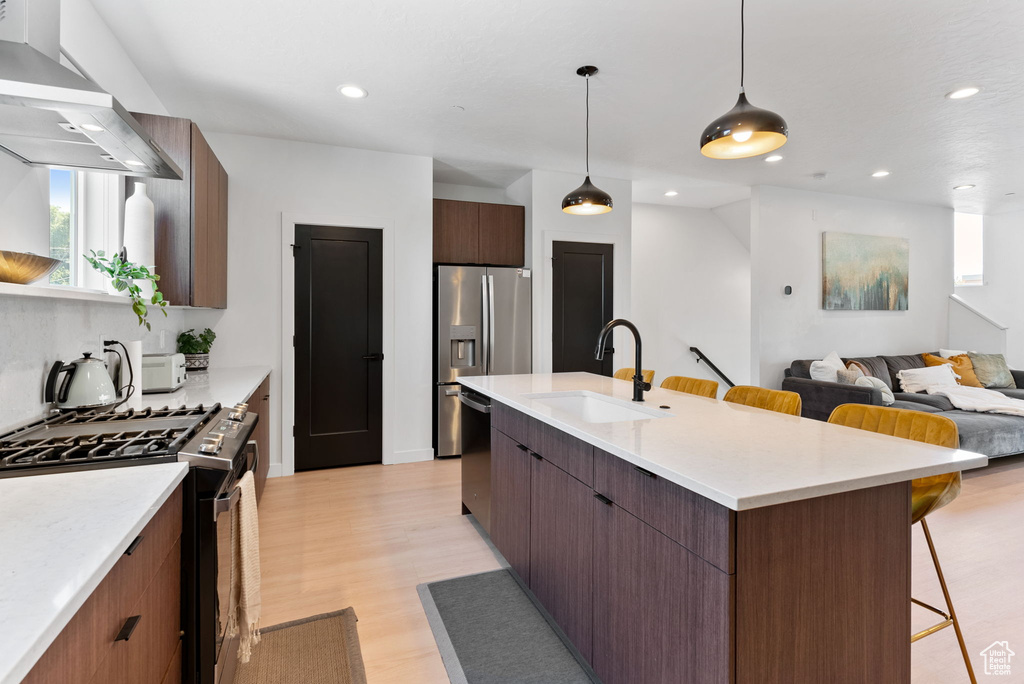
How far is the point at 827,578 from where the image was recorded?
47.9 inches

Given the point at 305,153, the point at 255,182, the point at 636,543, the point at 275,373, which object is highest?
the point at 305,153

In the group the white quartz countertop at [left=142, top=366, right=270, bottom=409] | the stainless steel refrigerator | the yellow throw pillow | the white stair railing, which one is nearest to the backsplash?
the white quartz countertop at [left=142, top=366, right=270, bottom=409]

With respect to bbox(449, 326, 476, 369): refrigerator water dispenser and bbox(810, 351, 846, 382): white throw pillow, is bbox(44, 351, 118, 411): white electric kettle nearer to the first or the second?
bbox(449, 326, 476, 369): refrigerator water dispenser

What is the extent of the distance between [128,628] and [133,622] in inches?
0.9

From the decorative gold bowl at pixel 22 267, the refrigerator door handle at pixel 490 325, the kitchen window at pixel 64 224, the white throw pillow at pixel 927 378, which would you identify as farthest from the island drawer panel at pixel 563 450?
the white throw pillow at pixel 927 378

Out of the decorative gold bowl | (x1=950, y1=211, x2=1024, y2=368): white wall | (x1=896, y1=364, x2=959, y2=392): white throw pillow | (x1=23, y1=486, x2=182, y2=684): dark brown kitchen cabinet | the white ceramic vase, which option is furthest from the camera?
(x1=950, y1=211, x2=1024, y2=368): white wall

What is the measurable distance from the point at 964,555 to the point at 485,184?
4.76 meters

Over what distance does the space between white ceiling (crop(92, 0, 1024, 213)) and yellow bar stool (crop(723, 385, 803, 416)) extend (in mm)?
1735

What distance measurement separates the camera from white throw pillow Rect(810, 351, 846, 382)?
497 cm

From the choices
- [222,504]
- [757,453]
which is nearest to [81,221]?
[222,504]

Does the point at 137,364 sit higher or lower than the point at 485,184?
lower

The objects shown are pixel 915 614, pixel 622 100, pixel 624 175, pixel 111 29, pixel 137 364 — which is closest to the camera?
pixel 915 614

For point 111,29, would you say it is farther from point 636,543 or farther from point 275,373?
point 636,543

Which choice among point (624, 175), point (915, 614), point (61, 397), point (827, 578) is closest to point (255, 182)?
point (61, 397)
